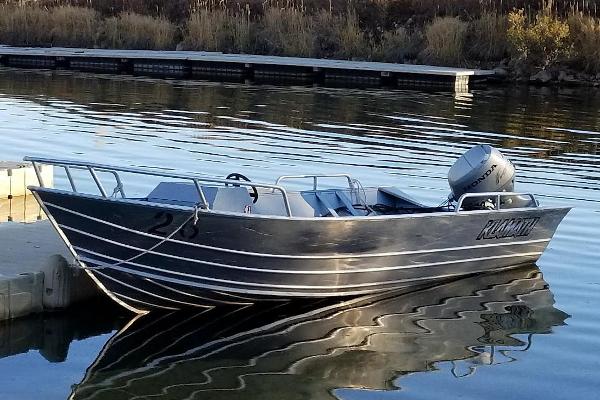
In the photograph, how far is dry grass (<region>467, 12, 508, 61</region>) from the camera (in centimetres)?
3697

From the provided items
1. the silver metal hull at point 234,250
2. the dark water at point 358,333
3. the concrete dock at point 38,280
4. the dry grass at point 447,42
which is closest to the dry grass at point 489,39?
→ the dry grass at point 447,42

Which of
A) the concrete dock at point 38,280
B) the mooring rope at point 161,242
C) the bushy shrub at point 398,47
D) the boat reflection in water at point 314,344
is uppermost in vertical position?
the bushy shrub at point 398,47

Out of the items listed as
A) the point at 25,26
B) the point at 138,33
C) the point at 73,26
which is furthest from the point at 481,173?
the point at 25,26

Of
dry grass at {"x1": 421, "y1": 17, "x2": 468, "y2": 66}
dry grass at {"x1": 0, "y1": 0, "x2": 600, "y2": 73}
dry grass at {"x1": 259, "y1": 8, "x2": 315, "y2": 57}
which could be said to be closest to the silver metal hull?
dry grass at {"x1": 0, "y1": 0, "x2": 600, "y2": 73}

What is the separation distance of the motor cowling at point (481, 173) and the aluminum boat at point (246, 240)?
161mm

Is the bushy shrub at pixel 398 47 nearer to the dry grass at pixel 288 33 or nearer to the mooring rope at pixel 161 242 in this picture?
the dry grass at pixel 288 33

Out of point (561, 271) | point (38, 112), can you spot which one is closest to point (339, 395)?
point (561, 271)

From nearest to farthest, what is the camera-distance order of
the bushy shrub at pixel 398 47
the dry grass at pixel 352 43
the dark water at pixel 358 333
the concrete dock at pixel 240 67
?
the dark water at pixel 358 333
the concrete dock at pixel 240 67
the bushy shrub at pixel 398 47
the dry grass at pixel 352 43

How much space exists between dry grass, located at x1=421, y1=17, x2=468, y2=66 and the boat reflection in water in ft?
86.7

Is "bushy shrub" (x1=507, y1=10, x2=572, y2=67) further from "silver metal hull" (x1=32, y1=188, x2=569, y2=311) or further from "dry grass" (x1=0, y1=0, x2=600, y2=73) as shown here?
"silver metal hull" (x1=32, y1=188, x2=569, y2=311)

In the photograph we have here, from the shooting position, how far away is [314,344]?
9.09 meters

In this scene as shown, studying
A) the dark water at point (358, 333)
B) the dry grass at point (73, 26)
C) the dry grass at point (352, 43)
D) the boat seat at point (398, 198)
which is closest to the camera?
the dark water at point (358, 333)

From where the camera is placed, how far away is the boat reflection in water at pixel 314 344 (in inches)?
320

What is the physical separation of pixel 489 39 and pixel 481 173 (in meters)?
27.0
